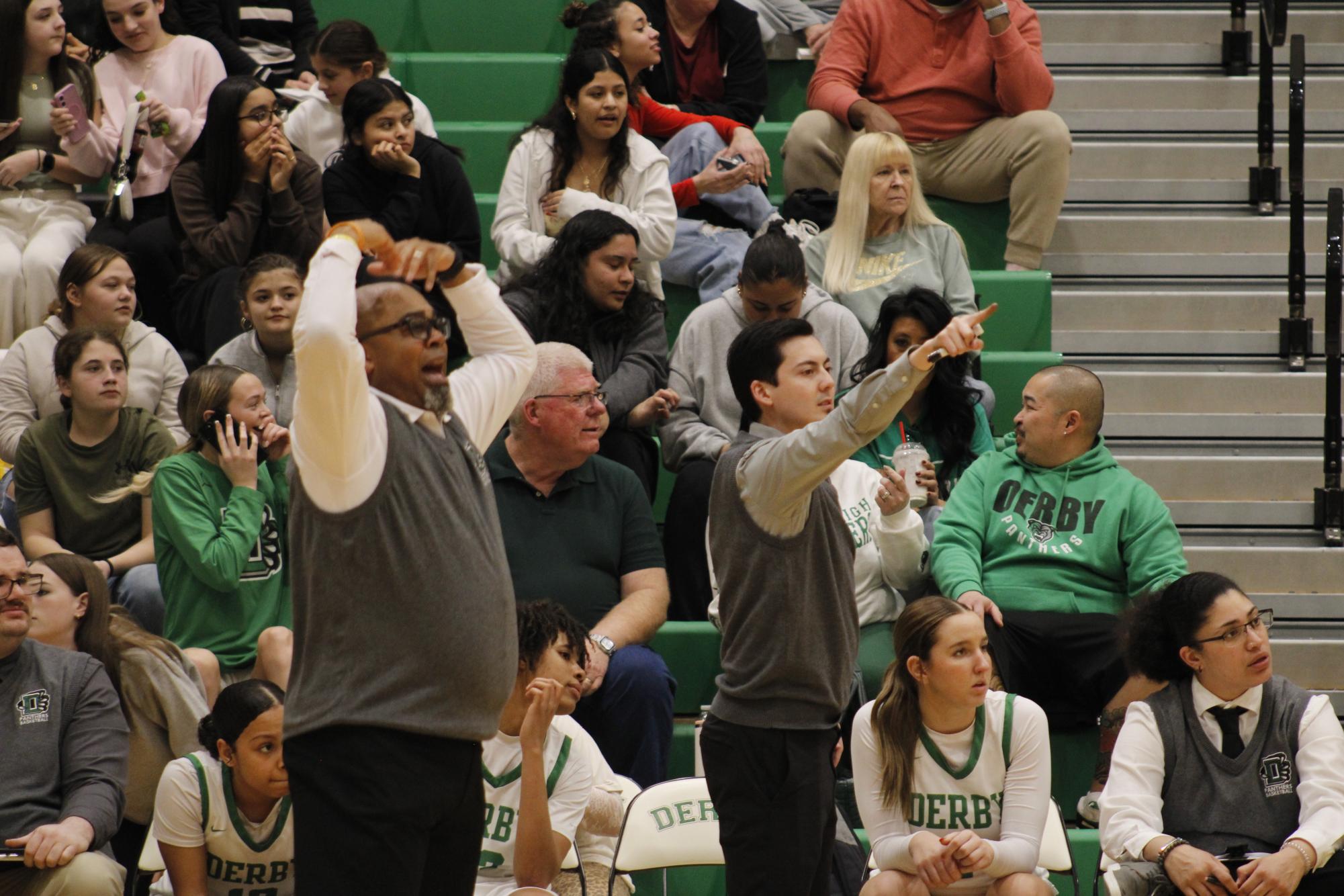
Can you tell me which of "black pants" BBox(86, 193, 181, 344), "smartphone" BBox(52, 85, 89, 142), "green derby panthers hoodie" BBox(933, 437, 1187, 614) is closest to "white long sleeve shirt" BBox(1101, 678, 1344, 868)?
"green derby panthers hoodie" BBox(933, 437, 1187, 614)

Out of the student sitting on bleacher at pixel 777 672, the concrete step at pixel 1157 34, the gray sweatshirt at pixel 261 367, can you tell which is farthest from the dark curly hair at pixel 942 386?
the concrete step at pixel 1157 34

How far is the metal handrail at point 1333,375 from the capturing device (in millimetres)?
4738

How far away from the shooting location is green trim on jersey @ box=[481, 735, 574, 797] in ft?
11.3

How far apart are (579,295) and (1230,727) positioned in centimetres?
223

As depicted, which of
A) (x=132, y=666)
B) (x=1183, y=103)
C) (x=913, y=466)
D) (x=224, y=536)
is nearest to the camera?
(x=132, y=666)

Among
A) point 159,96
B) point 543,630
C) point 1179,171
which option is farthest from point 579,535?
point 1179,171

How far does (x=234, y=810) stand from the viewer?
3455 millimetres

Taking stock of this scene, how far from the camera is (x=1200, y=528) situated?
5.08 m

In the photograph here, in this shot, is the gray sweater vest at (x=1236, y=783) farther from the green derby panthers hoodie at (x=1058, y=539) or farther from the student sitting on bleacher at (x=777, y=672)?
the student sitting on bleacher at (x=777, y=672)

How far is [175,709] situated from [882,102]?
3.27 meters

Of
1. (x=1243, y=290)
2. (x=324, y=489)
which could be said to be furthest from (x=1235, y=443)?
(x=324, y=489)

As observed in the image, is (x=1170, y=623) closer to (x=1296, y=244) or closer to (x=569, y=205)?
(x=1296, y=244)

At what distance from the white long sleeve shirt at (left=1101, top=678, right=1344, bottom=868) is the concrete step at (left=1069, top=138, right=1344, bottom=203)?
2951mm

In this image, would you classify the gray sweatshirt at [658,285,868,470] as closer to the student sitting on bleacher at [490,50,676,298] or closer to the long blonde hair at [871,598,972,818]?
the student sitting on bleacher at [490,50,676,298]
